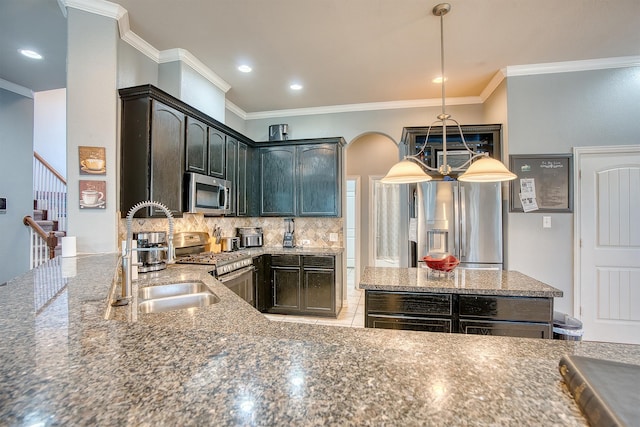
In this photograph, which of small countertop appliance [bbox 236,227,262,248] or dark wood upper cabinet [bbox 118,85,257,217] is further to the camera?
small countertop appliance [bbox 236,227,262,248]

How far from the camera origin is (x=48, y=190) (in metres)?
5.17

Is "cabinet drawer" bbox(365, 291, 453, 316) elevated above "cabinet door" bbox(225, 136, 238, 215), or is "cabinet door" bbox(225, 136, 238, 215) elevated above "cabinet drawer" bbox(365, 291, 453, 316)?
"cabinet door" bbox(225, 136, 238, 215)

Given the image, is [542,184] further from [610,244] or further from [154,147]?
[154,147]

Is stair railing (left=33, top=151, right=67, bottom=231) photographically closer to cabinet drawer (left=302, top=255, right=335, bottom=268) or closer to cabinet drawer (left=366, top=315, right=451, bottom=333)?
cabinet drawer (left=302, top=255, right=335, bottom=268)

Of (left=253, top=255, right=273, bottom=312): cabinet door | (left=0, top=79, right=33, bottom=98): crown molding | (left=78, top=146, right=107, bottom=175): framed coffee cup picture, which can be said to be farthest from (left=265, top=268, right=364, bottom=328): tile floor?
(left=0, top=79, right=33, bottom=98): crown molding

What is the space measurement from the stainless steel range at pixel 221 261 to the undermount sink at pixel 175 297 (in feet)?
1.97

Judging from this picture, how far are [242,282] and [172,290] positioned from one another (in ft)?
4.11

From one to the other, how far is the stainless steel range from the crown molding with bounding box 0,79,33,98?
302cm

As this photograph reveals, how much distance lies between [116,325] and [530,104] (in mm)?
4235

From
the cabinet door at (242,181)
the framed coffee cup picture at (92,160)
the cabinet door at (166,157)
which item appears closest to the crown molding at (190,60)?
the cabinet door at (166,157)

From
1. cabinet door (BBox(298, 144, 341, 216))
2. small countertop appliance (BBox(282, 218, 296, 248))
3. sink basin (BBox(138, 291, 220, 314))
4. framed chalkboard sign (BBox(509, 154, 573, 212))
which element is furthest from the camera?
small countertop appliance (BBox(282, 218, 296, 248))

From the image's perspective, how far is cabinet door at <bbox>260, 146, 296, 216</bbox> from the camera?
436 cm

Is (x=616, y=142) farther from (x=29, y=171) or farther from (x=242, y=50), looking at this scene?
(x=29, y=171)

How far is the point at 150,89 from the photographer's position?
97.0 inches
